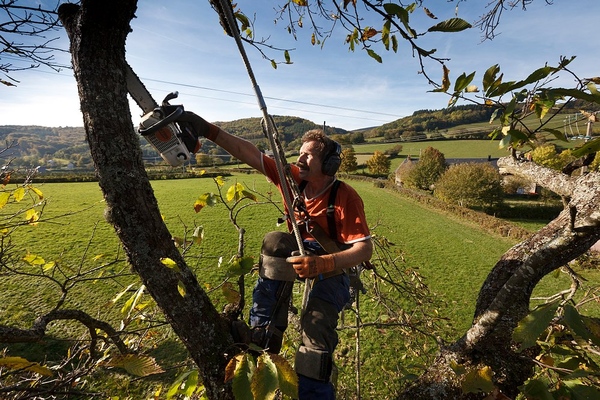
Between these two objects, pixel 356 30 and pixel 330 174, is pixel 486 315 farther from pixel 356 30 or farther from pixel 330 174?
pixel 356 30

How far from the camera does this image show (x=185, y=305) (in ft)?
4.88

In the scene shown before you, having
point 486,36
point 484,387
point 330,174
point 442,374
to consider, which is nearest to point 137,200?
point 330,174

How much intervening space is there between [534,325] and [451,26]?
1098mm

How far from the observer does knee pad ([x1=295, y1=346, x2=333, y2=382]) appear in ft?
6.08

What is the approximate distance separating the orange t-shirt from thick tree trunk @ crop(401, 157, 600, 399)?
3.12 ft

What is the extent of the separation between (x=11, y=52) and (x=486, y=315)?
457 centimetres

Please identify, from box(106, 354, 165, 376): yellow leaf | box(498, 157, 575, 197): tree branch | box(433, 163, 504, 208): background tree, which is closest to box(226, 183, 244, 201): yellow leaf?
box(106, 354, 165, 376): yellow leaf

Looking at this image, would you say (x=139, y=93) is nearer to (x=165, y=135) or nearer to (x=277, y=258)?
(x=165, y=135)

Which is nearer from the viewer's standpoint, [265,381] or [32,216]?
[265,381]

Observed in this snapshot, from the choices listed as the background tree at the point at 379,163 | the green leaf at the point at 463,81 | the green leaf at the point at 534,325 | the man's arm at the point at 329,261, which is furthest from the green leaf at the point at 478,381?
the background tree at the point at 379,163

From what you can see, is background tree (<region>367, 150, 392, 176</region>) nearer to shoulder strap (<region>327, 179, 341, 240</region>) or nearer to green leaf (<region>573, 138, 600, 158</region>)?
shoulder strap (<region>327, 179, 341, 240</region>)

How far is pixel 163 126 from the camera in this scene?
1766 millimetres

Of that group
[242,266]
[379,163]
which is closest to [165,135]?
[242,266]

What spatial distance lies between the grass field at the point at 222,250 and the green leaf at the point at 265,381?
1.86 feet
